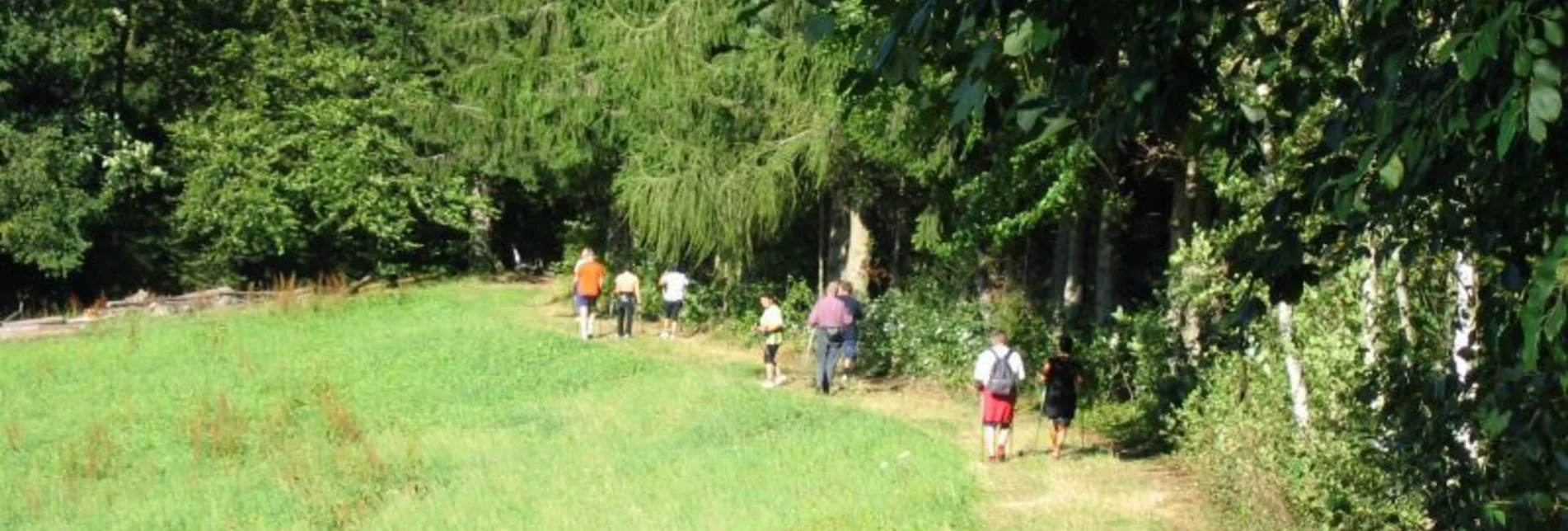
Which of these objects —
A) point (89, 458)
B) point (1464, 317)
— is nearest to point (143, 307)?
point (89, 458)

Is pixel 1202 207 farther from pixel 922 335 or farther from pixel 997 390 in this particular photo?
pixel 922 335

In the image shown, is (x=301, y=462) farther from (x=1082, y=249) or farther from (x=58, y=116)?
(x=58, y=116)

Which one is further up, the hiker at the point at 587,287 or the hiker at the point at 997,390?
the hiker at the point at 587,287

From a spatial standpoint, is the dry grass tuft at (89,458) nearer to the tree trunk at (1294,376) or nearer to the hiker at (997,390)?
the hiker at (997,390)

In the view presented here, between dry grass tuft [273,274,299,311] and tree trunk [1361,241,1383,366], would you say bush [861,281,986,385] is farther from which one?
dry grass tuft [273,274,299,311]

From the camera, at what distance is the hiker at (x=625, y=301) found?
1170 inches

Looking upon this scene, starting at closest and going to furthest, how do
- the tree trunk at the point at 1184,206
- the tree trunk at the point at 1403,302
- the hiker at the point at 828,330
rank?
1. the tree trunk at the point at 1403,302
2. the tree trunk at the point at 1184,206
3. the hiker at the point at 828,330

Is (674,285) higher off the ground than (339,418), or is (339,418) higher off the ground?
(674,285)

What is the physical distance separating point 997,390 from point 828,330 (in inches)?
240

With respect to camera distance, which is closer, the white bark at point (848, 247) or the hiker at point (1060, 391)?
the hiker at point (1060, 391)

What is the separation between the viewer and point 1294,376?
43.3ft

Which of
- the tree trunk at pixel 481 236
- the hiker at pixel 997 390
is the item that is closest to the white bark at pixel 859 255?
the hiker at pixel 997 390

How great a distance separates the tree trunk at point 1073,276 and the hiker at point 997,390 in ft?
16.3

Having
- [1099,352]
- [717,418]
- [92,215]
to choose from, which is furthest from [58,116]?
[1099,352]
